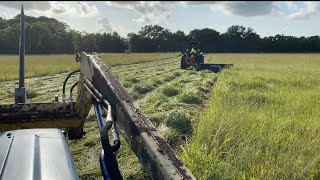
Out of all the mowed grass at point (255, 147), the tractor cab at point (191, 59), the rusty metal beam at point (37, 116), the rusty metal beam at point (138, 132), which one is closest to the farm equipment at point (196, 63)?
the tractor cab at point (191, 59)

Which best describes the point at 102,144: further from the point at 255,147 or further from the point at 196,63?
the point at 196,63

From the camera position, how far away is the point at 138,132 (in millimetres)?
1951

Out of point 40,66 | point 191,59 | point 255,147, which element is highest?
point 191,59

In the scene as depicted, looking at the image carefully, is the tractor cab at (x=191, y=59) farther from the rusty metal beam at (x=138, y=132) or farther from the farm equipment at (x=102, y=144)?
the rusty metal beam at (x=138, y=132)

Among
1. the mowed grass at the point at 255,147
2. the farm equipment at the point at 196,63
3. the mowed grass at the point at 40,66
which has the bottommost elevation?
the mowed grass at the point at 40,66

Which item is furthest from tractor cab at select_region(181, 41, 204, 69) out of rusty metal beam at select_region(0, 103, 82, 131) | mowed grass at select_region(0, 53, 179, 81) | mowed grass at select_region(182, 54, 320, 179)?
rusty metal beam at select_region(0, 103, 82, 131)

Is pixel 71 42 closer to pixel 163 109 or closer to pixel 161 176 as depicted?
pixel 163 109

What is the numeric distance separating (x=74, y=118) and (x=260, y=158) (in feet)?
5.89

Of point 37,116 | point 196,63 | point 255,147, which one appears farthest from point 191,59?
point 37,116

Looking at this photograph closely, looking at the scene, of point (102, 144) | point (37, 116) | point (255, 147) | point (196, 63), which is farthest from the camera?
point (196, 63)

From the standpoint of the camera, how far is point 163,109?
6.89 metres

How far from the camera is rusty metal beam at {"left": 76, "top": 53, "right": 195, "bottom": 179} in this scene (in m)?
1.67

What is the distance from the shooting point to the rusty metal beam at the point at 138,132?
167cm

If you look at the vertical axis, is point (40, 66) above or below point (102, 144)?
below
